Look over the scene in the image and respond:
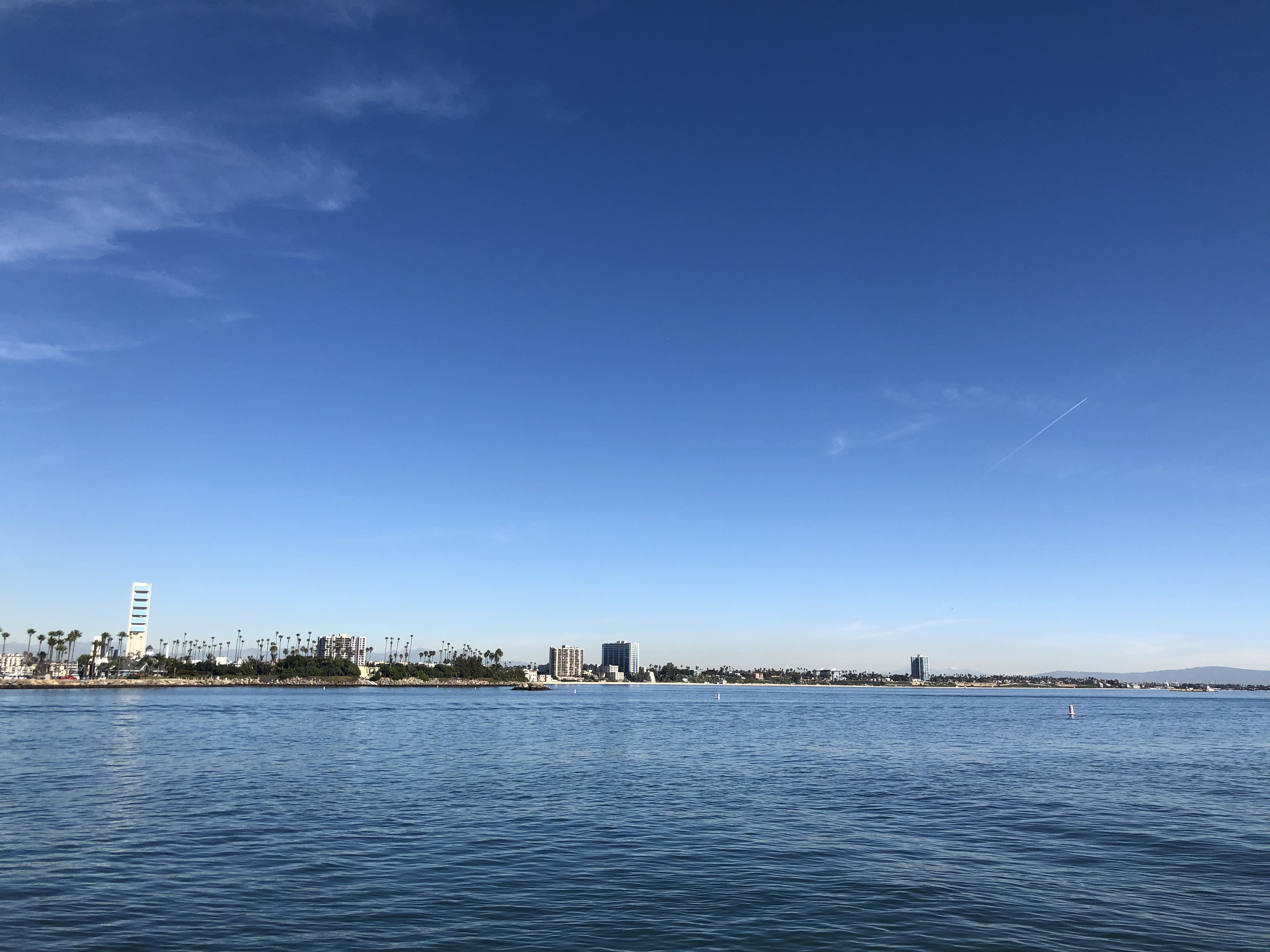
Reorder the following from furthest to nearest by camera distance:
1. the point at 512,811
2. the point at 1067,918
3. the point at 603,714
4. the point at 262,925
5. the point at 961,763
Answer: the point at 603,714 → the point at 961,763 → the point at 512,811 → the point at 1067,918 → the point at 262,925

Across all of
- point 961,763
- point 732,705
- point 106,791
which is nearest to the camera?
point 106,791

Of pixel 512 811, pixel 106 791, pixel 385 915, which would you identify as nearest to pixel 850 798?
pixel 512 811

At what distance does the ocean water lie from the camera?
2073cm

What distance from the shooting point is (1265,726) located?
122 m

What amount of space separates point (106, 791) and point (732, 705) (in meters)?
167

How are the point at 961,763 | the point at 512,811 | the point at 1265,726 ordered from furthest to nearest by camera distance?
1. the point at 1265,726
2. the point at 961,763
3. the point at 512,811

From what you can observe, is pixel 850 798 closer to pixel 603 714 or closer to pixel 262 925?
pixel 262 925

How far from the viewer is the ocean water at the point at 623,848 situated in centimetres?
2073

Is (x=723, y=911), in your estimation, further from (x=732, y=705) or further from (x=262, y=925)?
(x=732, y=705)

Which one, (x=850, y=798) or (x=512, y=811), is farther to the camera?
(x=850, y=798)

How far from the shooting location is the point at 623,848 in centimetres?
3048

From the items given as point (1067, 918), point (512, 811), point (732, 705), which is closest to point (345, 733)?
point (512, 811)

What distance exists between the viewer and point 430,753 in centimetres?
6359

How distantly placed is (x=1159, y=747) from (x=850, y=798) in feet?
183
